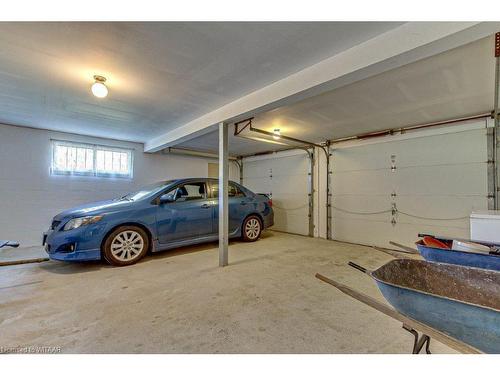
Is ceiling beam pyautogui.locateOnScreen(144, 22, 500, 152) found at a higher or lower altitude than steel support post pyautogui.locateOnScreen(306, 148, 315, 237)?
higher

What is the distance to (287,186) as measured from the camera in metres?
6.44

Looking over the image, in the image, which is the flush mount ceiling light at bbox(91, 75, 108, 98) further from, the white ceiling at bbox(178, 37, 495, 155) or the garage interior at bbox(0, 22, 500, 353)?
the white ceiling at bbox(178, 37, 495, 155)

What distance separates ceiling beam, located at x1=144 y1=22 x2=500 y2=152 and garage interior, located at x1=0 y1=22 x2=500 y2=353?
0.5 inches

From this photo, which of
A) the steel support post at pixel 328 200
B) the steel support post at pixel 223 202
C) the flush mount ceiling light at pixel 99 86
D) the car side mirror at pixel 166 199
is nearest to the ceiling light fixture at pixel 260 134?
the steel support post at pixel 328 200

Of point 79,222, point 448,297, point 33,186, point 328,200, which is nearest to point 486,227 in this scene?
point 448,297

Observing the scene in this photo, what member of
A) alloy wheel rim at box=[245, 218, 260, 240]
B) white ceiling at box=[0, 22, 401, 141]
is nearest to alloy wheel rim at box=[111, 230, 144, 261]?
white ceiling at box=[0, 22, 401, 141]

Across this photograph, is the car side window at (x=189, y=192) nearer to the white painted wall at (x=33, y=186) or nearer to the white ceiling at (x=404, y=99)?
the white ceiling at (x=404, y=99)

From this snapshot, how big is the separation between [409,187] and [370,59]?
10.9ft

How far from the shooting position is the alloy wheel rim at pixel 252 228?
4.89 m

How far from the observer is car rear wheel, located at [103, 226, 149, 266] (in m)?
3.29

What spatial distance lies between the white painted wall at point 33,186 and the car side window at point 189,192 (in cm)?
228

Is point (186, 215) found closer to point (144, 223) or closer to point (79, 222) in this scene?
point (144, 223)
